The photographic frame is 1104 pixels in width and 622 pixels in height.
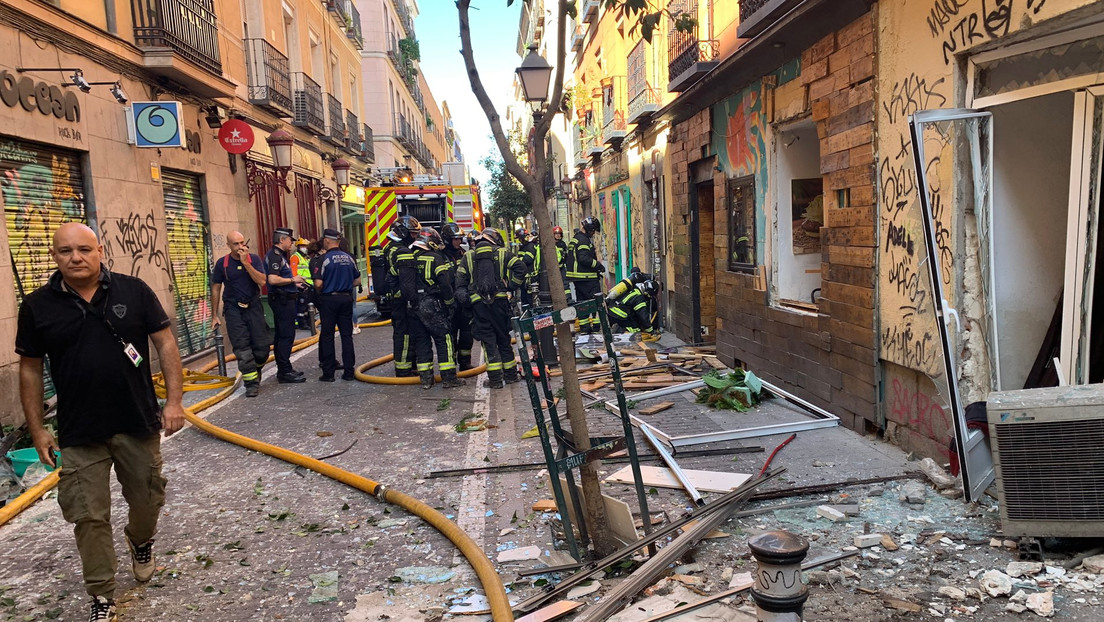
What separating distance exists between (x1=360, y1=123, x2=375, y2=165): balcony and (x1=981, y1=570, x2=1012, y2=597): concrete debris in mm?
24153

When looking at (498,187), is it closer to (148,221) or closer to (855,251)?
(148,221)

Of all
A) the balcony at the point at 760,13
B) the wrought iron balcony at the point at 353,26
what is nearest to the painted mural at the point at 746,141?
the balcony at the point at 760,13

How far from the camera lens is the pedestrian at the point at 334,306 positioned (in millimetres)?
9219

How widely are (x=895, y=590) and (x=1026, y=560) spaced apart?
703mm

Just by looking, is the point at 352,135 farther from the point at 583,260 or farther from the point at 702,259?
the point at 702,259

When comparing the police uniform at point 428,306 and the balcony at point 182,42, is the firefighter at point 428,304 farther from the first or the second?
the balcony at point 182,42

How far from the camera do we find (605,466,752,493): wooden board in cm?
481

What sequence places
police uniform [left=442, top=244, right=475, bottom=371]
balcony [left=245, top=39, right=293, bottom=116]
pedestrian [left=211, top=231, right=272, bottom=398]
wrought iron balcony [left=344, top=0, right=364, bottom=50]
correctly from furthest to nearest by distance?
wrought iron balcony [left=344, top=0, right=364, bottom=50], balcony [left=245, top=39, right=293, bottom=116], police uniform [left=442, top=244, right=475, bottom=371], pedestrian [left=211, top=231, right=272, bottom=398]

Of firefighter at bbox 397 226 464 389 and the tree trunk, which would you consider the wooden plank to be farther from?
the tree trunk

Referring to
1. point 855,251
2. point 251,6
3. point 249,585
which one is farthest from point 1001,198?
point 251,6

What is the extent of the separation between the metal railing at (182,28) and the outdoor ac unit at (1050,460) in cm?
1104

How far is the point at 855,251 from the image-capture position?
5.89 metres

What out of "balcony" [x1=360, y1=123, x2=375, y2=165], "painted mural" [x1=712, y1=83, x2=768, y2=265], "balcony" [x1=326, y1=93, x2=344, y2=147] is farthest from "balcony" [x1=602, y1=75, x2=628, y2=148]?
"balcony" [x1=360, y1=123, x2=375, y2=165]

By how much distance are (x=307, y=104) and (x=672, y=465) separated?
1550cm
